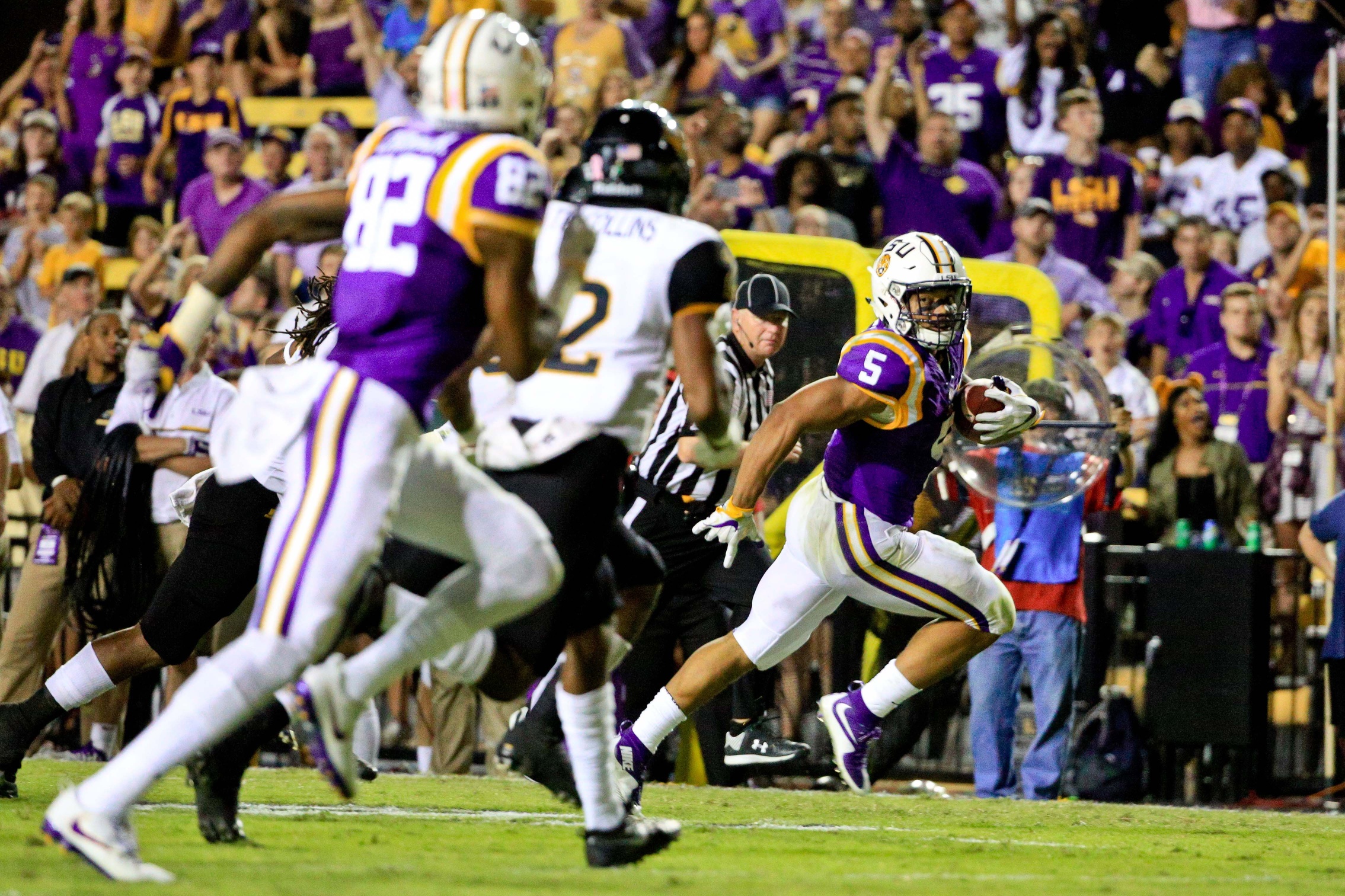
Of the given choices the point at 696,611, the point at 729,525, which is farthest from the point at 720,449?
the point at 696,611

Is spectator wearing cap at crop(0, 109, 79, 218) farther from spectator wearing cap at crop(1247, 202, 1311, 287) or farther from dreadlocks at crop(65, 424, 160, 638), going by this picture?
spectator wearing cap at crop(1247, 202, 1311, 287)

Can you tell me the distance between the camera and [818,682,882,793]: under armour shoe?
7168mm

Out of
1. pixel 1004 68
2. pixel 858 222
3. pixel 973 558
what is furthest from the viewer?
pixel 1004 68

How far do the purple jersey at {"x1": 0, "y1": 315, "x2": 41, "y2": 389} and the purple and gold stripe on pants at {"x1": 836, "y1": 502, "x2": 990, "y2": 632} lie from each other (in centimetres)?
689

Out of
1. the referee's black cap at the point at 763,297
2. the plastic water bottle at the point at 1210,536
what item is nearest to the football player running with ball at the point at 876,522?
the referee's black cap at the point at 763,297

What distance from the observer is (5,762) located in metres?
6.16

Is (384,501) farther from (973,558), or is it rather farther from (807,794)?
(807,794)

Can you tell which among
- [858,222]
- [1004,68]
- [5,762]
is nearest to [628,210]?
[5,762]

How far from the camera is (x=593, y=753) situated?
5.02m

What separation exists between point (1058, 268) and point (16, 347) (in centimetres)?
659

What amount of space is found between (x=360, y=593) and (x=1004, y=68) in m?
10.0

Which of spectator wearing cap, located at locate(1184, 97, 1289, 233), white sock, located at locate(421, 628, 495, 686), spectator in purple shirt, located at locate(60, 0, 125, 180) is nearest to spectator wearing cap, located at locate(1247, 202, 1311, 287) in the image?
spectator wearing cap, located at locate(1184, 97, 1289, 233)

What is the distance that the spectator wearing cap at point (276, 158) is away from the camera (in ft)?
45.8

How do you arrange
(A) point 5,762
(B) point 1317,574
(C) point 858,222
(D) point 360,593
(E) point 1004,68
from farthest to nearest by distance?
1. (E) point 1004,68
2. (C) point 858,222
3. (B) point 1317,574
4. (A) point 5,762
5. (D) point 360,593
